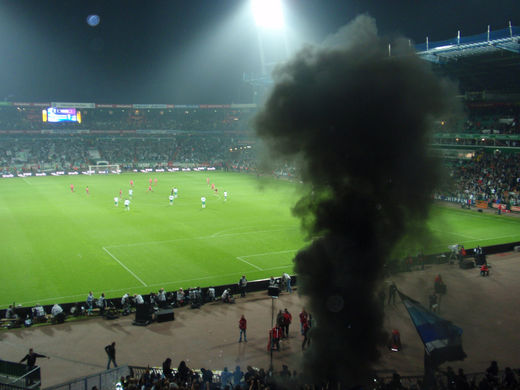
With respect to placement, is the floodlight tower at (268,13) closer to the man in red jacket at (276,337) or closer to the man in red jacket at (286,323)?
the man in red jacket at (286,323)

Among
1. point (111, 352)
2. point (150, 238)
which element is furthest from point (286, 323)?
point (150, 238)

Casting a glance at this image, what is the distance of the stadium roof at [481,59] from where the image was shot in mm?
41375

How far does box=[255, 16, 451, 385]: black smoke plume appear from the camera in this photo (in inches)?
487

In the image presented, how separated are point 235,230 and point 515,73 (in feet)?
117

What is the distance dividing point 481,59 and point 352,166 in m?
A: 40.3

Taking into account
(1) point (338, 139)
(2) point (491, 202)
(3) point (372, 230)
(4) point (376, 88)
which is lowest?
(2) point (491, 202)

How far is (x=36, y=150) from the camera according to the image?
91.4 m

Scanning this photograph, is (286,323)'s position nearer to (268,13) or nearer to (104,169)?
(268,13)

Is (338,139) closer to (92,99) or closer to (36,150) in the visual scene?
(36,150)

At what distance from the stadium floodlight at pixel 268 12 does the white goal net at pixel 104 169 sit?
124 feet

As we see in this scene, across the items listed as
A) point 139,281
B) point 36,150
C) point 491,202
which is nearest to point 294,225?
point 139,281

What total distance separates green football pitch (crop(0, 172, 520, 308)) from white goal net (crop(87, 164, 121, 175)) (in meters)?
27.2

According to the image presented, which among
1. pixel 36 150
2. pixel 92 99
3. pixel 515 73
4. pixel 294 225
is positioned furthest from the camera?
pixel 92 99

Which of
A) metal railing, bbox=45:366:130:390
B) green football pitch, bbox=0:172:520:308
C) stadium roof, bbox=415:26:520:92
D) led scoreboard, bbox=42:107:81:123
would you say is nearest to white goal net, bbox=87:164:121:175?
led scoreboard, bbox=42:107:81:123
